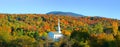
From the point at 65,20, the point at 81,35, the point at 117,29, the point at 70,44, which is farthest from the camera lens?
the point at 65,20

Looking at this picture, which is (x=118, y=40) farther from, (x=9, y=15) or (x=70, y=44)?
(x=9, y=15)

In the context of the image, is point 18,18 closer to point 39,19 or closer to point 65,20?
A: point 39,19

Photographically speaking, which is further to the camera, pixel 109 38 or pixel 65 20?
pixel 65 20

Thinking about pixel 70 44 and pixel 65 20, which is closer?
pixel 70 44

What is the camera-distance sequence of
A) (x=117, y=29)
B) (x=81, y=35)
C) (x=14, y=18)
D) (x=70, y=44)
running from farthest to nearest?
(x=14, y=18)
(x=117, y=29)
(x=81, y=35)
(x=70, y=44)

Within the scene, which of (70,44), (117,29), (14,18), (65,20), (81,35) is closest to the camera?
(70,44)

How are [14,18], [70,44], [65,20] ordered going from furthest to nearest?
[65,20] → [14,18] → [70,44]

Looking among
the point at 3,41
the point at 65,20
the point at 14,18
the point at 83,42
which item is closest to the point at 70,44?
the point at 83,42

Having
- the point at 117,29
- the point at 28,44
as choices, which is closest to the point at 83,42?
the point at 28,44
